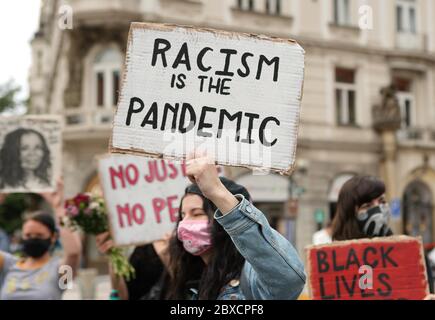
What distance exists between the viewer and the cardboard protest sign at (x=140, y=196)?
13.6ft

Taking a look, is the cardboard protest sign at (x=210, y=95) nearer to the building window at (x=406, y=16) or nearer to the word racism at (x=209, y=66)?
the word racism at (x=209, y=66)

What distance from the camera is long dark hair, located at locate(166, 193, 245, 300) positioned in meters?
2.35


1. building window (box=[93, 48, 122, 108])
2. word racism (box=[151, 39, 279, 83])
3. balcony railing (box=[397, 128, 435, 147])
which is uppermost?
building window (box=[93, 48, 122, 108])

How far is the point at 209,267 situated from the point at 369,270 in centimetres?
78

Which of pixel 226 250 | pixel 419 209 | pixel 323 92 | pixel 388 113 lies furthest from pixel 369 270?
pixel 419 209

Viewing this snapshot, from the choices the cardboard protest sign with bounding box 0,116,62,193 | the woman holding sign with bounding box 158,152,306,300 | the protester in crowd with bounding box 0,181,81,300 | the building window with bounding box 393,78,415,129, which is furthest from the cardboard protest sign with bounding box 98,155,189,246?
the building window with bounding box 393,78,415,129

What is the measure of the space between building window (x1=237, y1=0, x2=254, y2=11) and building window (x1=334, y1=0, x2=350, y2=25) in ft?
9.32

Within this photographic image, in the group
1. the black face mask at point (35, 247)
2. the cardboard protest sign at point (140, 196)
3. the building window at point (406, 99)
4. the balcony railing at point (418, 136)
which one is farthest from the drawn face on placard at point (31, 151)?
the building window at point (406, 99)

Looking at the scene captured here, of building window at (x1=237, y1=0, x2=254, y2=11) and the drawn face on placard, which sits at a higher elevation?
building window at (x1=237, y1=0, x2=254, y2=11)

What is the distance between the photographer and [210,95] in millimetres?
2246

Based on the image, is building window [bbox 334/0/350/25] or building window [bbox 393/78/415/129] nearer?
building window [bbox 334/0/350/25]

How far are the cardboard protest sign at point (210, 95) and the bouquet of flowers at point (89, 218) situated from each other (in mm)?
1929

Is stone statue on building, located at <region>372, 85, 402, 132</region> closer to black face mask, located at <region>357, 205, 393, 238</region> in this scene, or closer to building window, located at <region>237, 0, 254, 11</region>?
building window, located at <region>237, 0, 254, 11</region>

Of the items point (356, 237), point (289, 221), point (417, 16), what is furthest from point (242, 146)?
point (417, 16)
